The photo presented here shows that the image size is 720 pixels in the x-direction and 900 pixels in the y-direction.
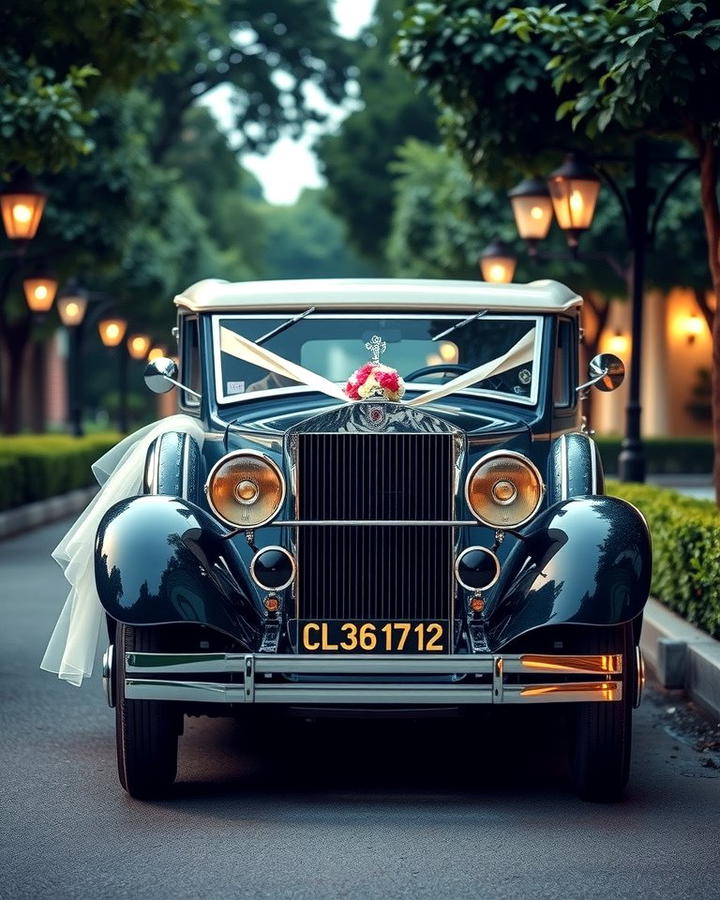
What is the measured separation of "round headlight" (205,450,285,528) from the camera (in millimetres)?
7137

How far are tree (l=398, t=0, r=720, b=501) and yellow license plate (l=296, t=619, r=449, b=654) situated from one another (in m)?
4.08

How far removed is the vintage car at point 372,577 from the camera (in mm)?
6637

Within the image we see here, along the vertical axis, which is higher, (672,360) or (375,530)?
(375,530)

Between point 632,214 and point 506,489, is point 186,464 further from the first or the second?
point 632,214

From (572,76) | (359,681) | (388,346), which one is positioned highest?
(572,76)

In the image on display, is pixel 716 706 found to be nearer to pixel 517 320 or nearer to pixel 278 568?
pixel 517 320

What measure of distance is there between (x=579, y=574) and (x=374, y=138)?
147ft

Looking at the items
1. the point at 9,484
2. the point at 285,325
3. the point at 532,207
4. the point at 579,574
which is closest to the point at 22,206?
the point at 532,207

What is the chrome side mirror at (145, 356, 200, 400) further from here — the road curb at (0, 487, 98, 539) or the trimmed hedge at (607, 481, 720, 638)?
the road curb at (0, 487, 98, 539)

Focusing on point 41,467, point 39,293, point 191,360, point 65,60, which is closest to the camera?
point 191,360

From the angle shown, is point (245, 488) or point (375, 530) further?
point (245, 488)

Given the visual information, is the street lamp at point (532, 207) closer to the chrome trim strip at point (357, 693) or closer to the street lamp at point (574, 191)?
the street lamp at point (574, 191)

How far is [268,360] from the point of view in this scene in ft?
26.7

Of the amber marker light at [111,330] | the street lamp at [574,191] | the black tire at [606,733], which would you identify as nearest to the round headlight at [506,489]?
the black tire at [606,733]
